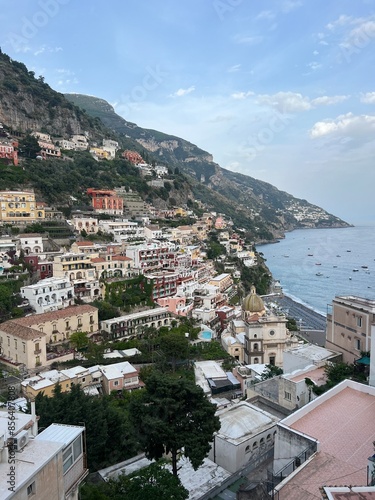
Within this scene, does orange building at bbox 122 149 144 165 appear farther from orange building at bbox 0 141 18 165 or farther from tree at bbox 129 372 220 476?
tree at bbox 129 372 220 476

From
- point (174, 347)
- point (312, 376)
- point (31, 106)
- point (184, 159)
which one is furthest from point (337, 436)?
point (184, 159)

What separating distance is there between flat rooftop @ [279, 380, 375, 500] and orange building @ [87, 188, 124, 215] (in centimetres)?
4190

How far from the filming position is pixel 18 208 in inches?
1478

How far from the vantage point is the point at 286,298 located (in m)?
56.3

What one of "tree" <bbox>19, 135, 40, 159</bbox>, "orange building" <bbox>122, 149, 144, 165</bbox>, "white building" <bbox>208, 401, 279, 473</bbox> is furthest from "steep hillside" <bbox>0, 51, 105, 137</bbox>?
"white building" <bbox>208, 401, 279, 473</bbox>

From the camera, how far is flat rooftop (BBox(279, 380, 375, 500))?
7312 millimetres

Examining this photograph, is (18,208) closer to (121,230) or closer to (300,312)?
(121,230)

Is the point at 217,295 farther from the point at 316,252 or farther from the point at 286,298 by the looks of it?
the point at 316,252

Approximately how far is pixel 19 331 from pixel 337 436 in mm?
19107

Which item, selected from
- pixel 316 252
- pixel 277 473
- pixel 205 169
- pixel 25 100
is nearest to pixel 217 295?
pixel 277 473

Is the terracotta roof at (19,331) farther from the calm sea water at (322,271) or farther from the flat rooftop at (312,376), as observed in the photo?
the calm sea water at (322,271)

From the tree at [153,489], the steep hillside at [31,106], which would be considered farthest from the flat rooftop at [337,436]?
the steep hillside at [31,106]

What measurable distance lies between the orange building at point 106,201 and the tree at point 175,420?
133 feet

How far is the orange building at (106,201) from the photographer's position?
4903 centimetres
